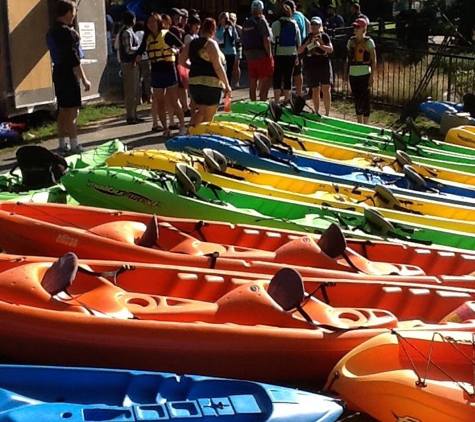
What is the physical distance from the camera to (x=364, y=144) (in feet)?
27.0

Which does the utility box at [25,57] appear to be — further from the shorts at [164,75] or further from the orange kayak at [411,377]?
the orange kayak at [411,377]

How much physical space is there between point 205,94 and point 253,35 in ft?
7.50

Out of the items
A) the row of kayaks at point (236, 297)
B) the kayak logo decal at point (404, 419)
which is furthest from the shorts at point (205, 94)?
the kayak logo decal at point (404, 419)

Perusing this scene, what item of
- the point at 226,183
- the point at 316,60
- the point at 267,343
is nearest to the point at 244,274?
the point at 267,343

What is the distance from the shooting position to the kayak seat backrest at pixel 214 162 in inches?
246

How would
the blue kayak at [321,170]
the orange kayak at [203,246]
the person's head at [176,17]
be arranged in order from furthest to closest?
the person's head at [176,17], the blue kayak at [321,170], the orange kayak at [203,246]

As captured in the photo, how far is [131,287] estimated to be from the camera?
440cm

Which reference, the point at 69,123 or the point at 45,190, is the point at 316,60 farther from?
the point at 45,190

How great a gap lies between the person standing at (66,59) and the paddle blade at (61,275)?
456 centimetres

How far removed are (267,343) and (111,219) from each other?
1.97 metres

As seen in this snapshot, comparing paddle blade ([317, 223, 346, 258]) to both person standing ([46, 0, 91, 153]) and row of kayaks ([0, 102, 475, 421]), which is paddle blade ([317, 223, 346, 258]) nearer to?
row of kayaks ([0, 102, 475, 421])

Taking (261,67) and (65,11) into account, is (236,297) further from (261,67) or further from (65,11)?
(261,67)

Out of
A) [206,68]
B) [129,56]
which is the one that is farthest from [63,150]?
[129,56]

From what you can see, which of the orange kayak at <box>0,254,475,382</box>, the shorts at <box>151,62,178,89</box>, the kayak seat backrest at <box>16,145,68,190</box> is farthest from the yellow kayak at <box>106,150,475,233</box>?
the shorts at <box>151,62,178,89</box>
